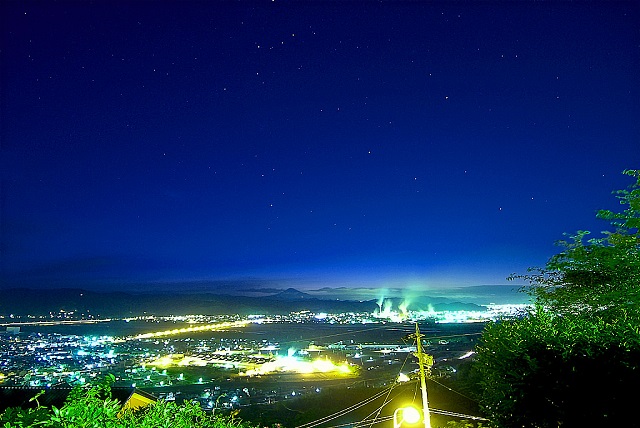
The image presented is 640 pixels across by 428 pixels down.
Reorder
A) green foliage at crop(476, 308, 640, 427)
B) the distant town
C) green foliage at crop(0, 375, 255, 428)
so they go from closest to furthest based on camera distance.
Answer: green foliage at crop(0, 375, 255, 428) → green foliage at crop(476, 308, 640, 427) → the distant town

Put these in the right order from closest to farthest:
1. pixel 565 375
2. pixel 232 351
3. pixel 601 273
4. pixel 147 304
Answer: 1. pixel 565 375
2. pixel 601 273
3. pixel 232 351
4. pixel 147 304

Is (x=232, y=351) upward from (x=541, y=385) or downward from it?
downward

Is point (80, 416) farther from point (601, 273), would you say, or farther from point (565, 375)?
point (601, 273)

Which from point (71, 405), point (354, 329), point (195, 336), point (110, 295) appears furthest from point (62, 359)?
point (110, 295)

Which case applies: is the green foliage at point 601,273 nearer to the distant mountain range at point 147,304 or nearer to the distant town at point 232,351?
the distant town at point 232,351

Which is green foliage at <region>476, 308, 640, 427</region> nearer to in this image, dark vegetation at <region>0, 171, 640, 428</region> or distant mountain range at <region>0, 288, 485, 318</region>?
dark vegetation at <region>0, 171, 640, 428</region>

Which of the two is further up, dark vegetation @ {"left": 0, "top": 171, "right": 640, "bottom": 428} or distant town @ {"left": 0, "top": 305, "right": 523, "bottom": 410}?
dark vegetation @ {"left": 0, "top": 171, "right": 640, "bottom": 428}

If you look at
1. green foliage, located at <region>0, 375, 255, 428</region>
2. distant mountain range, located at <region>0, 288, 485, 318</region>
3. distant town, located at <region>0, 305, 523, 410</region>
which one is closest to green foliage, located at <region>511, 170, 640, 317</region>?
distant town, located at <region>0, 305, 523, 410</region>

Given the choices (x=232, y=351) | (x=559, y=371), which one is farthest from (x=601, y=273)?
(x=232, y=351)

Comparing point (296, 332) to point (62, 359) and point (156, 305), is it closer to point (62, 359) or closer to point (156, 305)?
point (62, 359)
